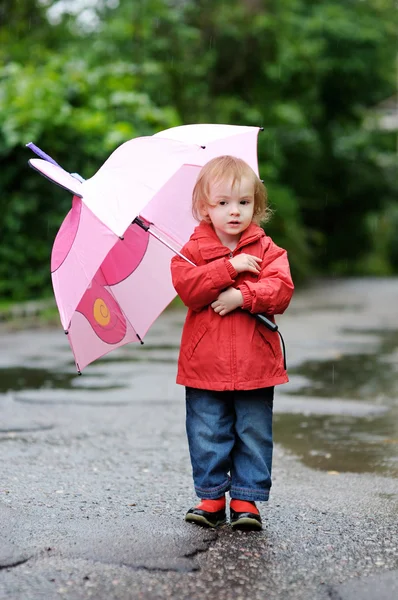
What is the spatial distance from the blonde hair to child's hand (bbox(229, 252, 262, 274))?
23cm

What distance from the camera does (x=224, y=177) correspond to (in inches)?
148

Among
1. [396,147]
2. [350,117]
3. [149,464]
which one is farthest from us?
[396,147]

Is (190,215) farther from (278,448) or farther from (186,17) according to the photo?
(186,17)

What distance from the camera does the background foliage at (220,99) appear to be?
1467cm

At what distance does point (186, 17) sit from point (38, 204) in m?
9.34

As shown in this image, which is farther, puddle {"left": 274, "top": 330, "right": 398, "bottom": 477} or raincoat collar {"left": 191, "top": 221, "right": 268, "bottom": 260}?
puddle {"left": 274, "top": 330, "right": 398, "bottom": 477}

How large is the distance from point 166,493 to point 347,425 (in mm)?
2334

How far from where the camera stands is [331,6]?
3003 cm

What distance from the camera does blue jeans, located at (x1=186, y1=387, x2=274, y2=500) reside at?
381cm

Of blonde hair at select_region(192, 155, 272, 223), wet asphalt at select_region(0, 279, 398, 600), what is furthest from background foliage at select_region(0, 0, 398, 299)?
blonde hair at select_region(192, 155, 272, 223)

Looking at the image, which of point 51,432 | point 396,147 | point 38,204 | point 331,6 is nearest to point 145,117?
point 38,204

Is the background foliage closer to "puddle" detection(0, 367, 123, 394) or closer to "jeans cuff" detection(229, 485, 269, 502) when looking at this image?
"puddle" detection(0, 367, 123, 394)

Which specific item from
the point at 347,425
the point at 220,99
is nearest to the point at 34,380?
the point at 347,425

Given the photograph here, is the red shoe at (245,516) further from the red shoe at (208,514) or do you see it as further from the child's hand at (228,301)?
the child's hand at (228,301)
